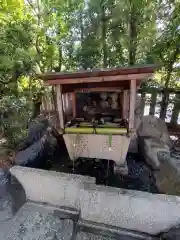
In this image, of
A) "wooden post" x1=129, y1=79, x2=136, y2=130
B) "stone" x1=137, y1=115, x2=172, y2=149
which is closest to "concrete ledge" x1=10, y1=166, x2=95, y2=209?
"wooden post" x1=129, y1=79, x2=136, y2=130

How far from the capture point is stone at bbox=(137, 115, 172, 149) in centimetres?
405

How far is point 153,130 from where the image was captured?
4.11 metres

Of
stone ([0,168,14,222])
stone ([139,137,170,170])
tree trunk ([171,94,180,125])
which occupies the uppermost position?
tree trunk ([171,94,180,125])

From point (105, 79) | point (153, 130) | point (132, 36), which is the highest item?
point (132, 36)

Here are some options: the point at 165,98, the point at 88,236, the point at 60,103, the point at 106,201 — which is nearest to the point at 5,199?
the point at 88,236

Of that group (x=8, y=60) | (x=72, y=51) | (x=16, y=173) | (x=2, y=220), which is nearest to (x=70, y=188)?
(x=16, y=173)

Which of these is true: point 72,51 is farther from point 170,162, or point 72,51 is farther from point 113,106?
point 170,162

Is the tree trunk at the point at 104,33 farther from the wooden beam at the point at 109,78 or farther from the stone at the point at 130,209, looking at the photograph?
the stone at the point at 130,209

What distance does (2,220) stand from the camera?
253cm

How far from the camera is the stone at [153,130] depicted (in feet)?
13.3

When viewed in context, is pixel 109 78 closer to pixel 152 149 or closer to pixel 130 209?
pixel 130 209

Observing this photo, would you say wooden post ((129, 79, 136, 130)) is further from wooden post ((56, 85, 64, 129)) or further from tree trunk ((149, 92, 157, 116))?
tree trunk ((149, 92, 157, 116))

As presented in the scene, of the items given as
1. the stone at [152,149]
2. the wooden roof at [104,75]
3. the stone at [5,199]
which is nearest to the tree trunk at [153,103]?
the stone at [152,149]

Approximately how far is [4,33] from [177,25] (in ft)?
13.5
